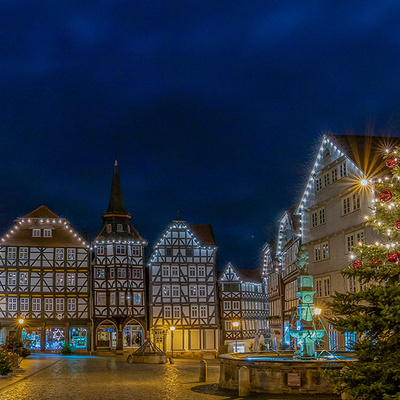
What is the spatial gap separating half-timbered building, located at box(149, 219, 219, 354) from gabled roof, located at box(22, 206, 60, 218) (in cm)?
1011

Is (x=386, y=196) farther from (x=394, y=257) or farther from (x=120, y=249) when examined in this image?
(x=120, y=249)

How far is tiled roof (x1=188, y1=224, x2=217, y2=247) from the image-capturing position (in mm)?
56531

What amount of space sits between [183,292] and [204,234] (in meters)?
6.31

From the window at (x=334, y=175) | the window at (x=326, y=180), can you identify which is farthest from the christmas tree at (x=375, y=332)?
the window at (x=326, y=180)

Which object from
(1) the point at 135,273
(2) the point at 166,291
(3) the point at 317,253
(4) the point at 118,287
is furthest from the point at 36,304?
(3) the point at 317,253

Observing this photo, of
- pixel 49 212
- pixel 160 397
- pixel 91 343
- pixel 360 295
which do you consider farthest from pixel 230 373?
pixel 49 212

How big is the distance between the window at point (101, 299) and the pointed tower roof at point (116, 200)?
8372 mm

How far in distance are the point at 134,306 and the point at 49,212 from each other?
1180 cm

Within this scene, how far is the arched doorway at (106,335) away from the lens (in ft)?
179

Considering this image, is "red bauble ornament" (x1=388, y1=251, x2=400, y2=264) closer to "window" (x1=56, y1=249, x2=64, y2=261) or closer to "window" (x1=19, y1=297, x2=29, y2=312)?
"window" (x1=56, y1=249, x2=64, y2=261)

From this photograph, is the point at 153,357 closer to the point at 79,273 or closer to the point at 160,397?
the point at 160,397

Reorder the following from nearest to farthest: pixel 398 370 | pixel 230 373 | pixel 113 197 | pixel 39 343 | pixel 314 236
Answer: pixel 398 370 < pixel 230 373 < pixel 314 236 < pixel 39 343 < pixel 113 197

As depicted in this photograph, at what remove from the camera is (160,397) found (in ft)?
59.7

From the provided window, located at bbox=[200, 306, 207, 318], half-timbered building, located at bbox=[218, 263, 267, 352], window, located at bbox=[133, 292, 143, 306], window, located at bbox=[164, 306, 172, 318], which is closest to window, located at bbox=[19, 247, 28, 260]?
window, located at bbox=[133, 292, 143, 306]
